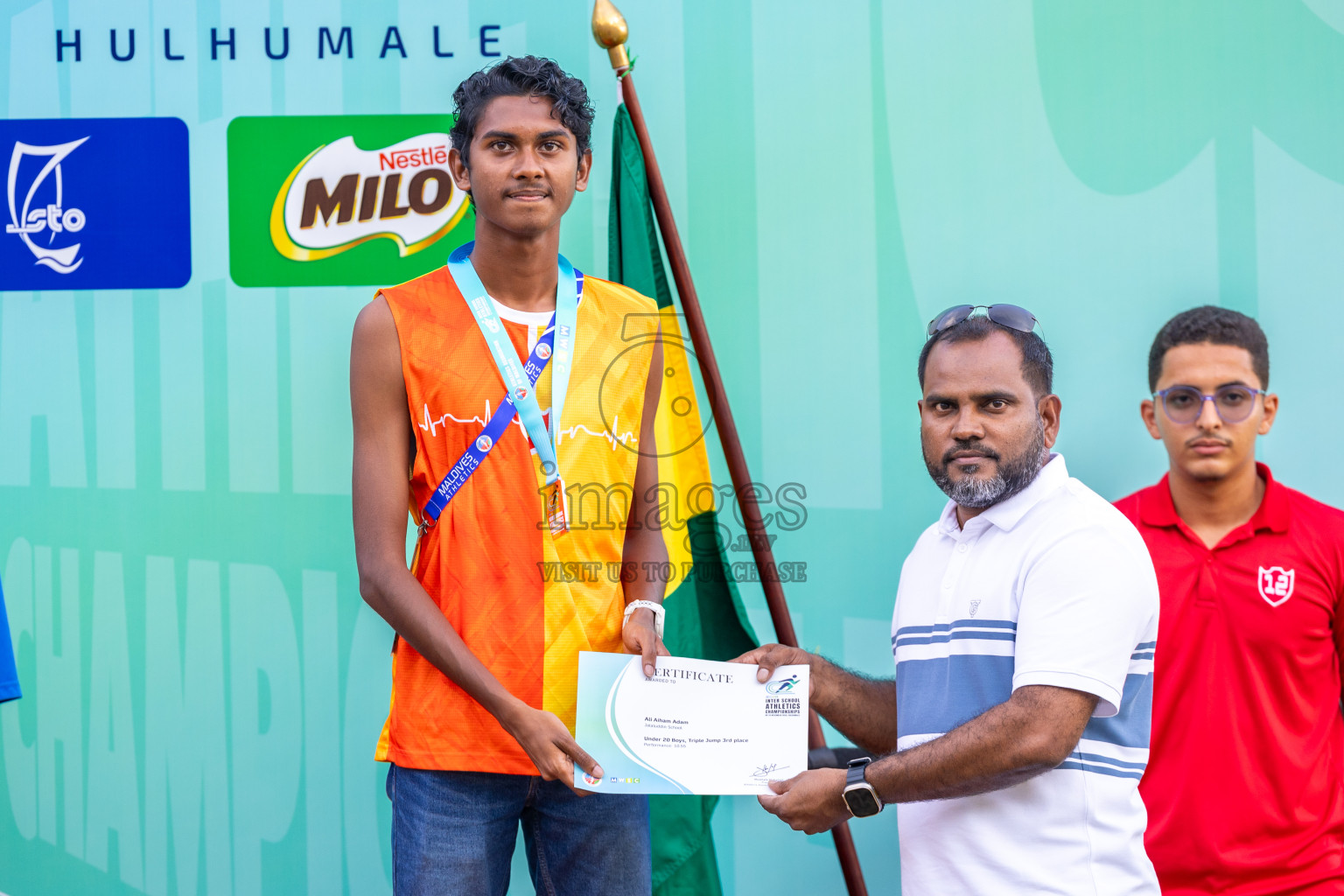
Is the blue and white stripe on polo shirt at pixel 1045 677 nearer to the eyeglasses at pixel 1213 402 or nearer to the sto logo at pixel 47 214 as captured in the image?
the eyeglasses at pixel 1213 402

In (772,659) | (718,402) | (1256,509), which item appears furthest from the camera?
(718,402)

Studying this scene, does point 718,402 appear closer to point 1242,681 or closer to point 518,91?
point 518,91

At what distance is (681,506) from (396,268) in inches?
40.7

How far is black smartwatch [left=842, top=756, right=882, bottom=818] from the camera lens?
161 centimetres

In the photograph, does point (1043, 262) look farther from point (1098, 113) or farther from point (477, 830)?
point (477, 830)

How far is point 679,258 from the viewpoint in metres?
2.61

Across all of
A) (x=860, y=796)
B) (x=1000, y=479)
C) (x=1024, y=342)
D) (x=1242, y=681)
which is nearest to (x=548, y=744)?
(x=860, y=796)

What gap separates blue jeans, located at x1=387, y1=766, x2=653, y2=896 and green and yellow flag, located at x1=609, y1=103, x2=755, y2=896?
817 millimetres

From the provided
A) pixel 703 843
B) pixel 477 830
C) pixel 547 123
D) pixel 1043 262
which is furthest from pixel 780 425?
pixel 477 830

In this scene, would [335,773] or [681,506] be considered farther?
[335,773]

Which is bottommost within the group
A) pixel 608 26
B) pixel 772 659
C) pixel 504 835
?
pixel 504 835

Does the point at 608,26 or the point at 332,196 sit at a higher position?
the point at 608,26

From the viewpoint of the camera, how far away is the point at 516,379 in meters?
1.71

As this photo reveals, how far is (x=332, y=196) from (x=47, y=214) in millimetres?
807
